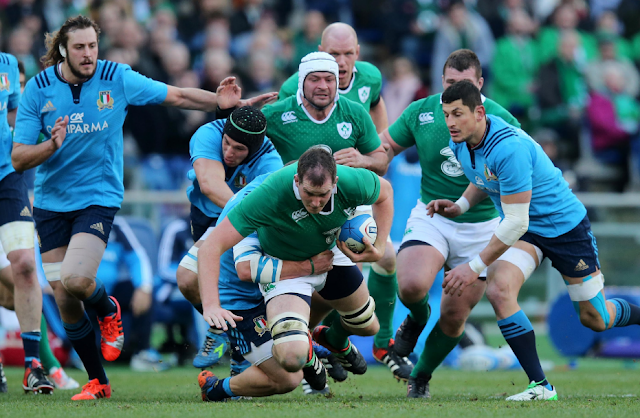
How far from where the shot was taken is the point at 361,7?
→ 51.7 ft

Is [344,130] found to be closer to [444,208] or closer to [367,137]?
[367,137]

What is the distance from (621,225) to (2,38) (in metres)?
9.68

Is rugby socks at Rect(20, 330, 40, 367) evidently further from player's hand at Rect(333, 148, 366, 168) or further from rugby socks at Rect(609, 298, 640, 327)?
rugby socks at Rect(609, 298, 640, 327)

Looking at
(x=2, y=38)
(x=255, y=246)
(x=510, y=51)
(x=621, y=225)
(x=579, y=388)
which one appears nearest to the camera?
(x=255, y=246)

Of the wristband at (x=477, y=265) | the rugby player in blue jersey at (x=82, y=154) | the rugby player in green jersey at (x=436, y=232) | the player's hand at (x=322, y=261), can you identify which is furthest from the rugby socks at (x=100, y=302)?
the wristband at (x=477, y=265)

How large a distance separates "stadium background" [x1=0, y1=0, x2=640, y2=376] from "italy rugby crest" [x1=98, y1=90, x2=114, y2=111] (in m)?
5.09

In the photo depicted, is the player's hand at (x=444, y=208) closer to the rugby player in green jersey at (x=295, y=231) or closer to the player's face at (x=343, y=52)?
the rugby player in green jersey at (x=295, y=231)

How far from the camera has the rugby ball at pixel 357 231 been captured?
6.38 m

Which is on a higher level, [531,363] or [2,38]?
[2,38]

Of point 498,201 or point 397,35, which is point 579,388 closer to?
point 498,201

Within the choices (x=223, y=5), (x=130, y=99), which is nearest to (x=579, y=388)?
(x=130, y=99)

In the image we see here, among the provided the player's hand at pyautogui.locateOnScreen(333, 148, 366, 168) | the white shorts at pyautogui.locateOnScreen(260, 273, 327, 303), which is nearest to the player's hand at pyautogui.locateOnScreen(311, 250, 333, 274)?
the white shorts at pyautogui.locateOnScreen(260, 273, 327, 303)

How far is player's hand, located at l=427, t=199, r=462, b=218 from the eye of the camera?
729 cm

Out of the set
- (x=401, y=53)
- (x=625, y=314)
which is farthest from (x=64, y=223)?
(x=401, y=53)
